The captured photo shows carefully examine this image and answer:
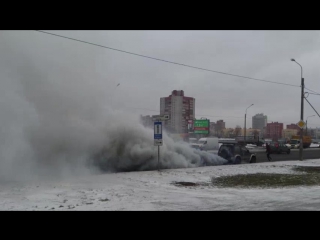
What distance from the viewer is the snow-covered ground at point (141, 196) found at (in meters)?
8.37

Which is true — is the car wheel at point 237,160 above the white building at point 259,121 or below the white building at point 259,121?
below

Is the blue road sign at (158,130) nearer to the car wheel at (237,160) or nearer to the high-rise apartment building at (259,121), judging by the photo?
the car wheel at (237,160)

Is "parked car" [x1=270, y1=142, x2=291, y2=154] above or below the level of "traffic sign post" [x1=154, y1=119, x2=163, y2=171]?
below

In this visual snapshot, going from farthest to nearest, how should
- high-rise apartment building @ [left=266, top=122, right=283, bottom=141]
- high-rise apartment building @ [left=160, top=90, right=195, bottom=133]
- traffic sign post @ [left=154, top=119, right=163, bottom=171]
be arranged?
high-rise apartment building @ [left=266, top=122, right=283, bottom=141] < high-rise apartment building @ [left=160, top=90, right=195, bottom=133] < traffic sign post @ [left=154, top=119, right=163, bottom=171]

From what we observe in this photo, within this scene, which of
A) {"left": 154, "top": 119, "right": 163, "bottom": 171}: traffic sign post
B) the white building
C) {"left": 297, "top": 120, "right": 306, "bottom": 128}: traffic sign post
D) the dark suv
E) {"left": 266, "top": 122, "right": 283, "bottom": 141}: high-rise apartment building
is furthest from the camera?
{"left": 266, "top": 122, "right": 283, "bottom": 141}: high-rise apartment building

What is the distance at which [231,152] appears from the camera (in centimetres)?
2241

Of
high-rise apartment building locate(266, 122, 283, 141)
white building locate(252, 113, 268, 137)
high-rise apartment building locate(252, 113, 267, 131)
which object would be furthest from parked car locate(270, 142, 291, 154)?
high-rise apartment building locate(266, 122, 283, 141)

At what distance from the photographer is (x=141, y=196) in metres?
9.85

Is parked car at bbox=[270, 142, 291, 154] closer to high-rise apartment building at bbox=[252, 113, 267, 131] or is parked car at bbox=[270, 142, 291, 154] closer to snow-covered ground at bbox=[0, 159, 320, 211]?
snow-covered ground at bbox=[0, 159, 320, 211]

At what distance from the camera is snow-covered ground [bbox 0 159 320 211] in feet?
27.5

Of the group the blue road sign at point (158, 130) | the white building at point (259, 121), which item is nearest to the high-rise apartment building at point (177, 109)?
the white building at point (259, 121)
